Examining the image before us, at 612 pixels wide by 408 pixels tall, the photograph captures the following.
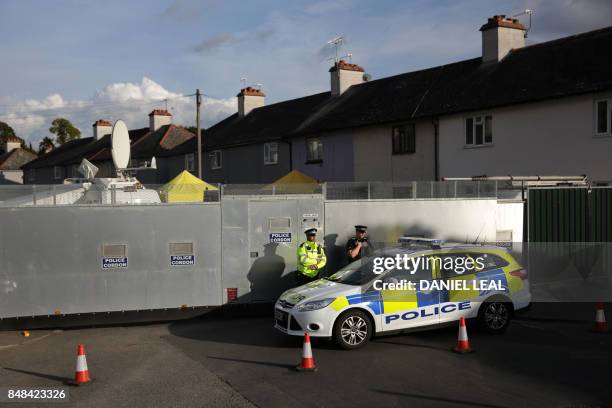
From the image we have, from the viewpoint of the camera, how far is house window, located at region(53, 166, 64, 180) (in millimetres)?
53750

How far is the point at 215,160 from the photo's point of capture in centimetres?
3744

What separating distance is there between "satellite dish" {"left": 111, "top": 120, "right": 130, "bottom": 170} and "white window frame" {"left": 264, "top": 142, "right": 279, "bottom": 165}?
53.4 ft

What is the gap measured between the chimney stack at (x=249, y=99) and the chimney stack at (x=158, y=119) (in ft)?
39.7

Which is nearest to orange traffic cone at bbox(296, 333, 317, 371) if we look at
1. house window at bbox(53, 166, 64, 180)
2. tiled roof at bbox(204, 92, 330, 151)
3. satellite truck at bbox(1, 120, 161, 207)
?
satellite truck at bbox(1, 120, 161, 207)

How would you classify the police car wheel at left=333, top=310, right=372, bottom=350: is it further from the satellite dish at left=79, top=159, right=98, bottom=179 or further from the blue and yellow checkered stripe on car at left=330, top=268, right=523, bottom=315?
the satellite dish at left=79, top=159, right=98, bottom=179

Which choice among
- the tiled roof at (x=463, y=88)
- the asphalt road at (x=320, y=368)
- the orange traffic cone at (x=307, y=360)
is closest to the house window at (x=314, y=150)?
the tiled roof at (x=463, y=88)

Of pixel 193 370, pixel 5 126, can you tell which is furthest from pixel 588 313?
pixel 5 126

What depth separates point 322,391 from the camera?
7.70 metres

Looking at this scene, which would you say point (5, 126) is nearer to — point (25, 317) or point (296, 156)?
point (296, 156)

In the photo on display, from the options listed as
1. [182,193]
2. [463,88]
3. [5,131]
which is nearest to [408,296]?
[182,193]

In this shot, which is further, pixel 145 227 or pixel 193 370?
pixel 145 227

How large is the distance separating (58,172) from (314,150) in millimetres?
32590

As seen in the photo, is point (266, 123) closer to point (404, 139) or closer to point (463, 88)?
point (404, 139)

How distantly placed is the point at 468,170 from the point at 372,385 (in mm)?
16355
